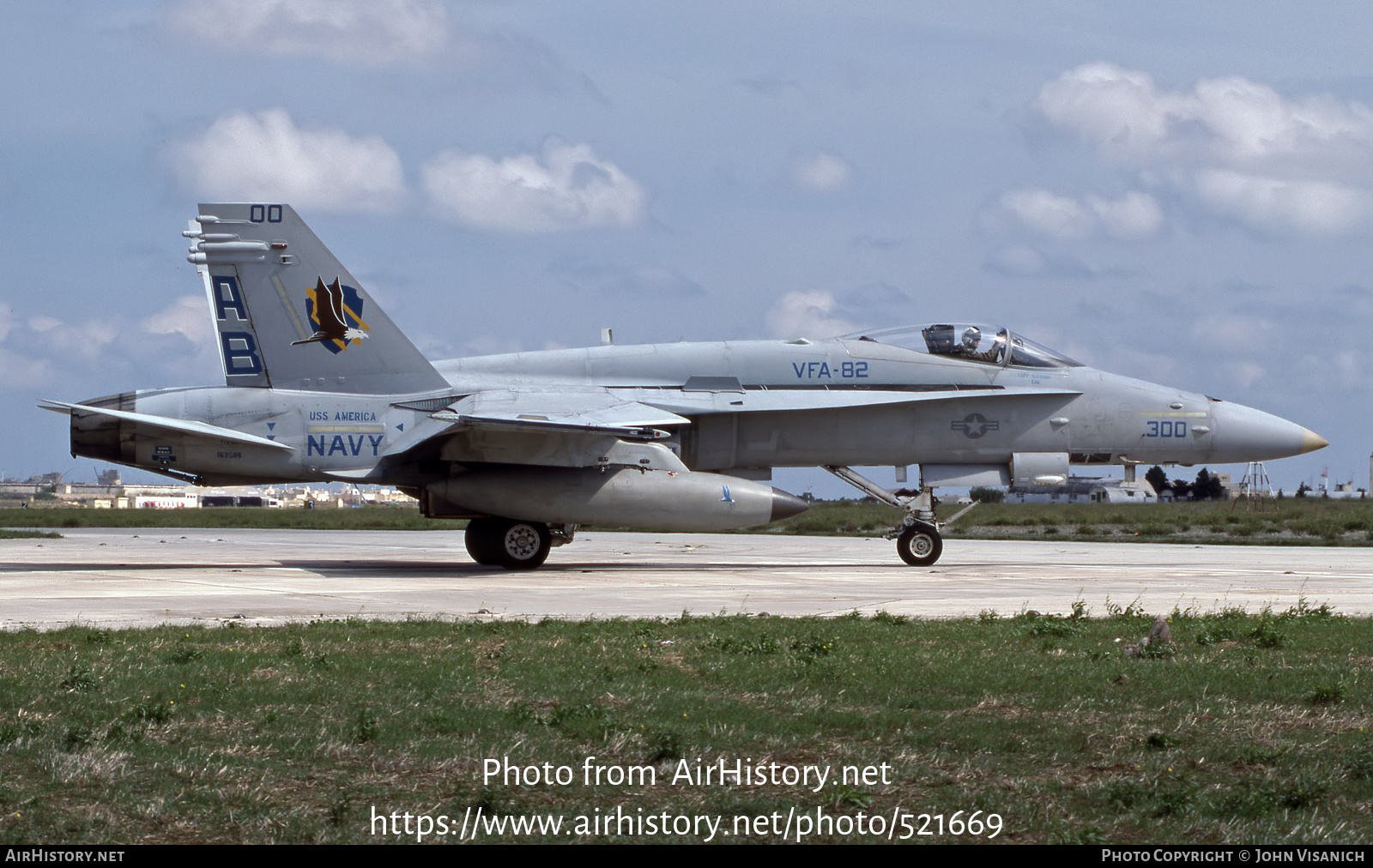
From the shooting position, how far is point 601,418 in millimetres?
16750

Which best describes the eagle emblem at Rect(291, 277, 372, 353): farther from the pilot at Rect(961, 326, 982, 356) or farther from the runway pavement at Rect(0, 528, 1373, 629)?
the pilot at Rect(961, 326, 982, 356)

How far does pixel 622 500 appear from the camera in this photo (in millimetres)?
16953

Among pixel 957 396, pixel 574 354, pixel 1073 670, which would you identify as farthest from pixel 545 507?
pixel 1073 670

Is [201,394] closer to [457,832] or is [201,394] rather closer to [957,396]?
[957,396]

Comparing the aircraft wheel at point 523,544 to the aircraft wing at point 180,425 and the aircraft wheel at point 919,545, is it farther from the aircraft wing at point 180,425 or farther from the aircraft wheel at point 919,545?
the aircraft wheel at point 919,545

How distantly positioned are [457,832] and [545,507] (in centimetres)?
1264

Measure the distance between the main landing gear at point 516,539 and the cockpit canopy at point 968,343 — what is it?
539cm

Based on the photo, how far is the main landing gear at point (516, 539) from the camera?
17891 mm

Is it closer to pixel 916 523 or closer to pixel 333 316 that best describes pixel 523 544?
pixel 333 316

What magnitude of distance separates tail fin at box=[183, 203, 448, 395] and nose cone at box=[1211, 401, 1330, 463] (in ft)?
40.1

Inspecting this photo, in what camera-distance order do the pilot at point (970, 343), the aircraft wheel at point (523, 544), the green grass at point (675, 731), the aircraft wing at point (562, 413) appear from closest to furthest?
the green grass at point (675, 731)
the aircraft wing at point (562, 413)
the aircraft wheel at point (523, 544)
the pilot at point (970, 343)

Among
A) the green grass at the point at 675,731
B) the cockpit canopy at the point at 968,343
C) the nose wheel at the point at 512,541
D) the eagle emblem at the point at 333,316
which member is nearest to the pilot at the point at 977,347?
the cockpit canopy at the point at 968,343

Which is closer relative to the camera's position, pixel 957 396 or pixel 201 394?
pixel 201 394
